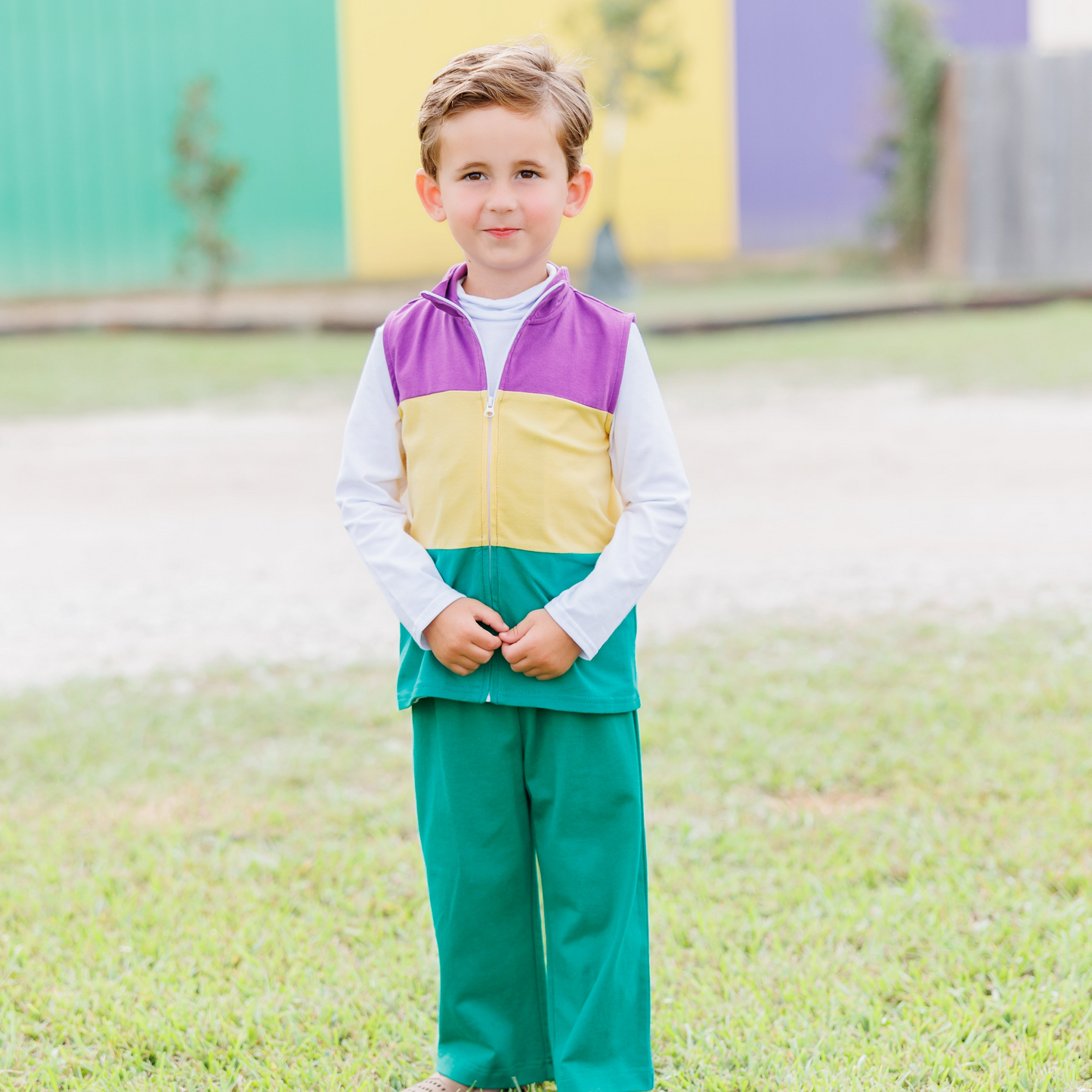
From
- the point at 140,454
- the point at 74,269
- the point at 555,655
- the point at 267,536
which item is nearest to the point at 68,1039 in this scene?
the point at 555,655

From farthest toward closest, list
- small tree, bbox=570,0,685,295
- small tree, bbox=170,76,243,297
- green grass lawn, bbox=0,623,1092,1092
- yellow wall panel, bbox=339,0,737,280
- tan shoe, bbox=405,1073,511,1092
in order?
yellow wall panel, bbox=339,0,737,280 → small tree, bbox=570,0,685,295 → small tree, bbox=170,76,243,297 → green grass lawn, bbox=0,623,1092,1092 → tan shoe, bbox=405,1073,511,1092

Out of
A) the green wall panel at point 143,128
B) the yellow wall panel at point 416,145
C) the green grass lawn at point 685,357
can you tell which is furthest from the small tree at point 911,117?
the green wall panel at point 143,128

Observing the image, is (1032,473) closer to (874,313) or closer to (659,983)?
(659,983)

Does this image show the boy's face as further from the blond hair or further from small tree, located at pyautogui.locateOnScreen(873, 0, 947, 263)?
small tree, located at pyautogui.locateOnScreen(873, 0, 947, 263)

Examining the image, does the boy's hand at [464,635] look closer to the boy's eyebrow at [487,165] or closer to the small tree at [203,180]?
the boy's eyebrow at [487,165]

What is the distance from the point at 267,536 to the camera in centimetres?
540

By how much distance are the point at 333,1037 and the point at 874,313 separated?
1115cm

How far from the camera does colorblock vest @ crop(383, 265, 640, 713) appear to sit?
1.58 m

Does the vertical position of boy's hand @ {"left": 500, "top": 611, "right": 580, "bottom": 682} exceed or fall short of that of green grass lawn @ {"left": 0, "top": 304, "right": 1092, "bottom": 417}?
it falls short

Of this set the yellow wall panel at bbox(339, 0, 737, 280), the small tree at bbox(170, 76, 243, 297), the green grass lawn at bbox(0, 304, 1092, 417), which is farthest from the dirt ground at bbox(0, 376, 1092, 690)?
the yellow wall panel at bbox(339, 0, 737, 280)

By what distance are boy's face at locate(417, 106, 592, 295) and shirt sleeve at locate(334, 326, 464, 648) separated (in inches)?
7.2

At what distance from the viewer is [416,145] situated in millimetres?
15281

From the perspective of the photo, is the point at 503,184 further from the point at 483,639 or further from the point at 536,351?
the point at 483,639

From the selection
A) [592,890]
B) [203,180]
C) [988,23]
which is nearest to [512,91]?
[592,890]
